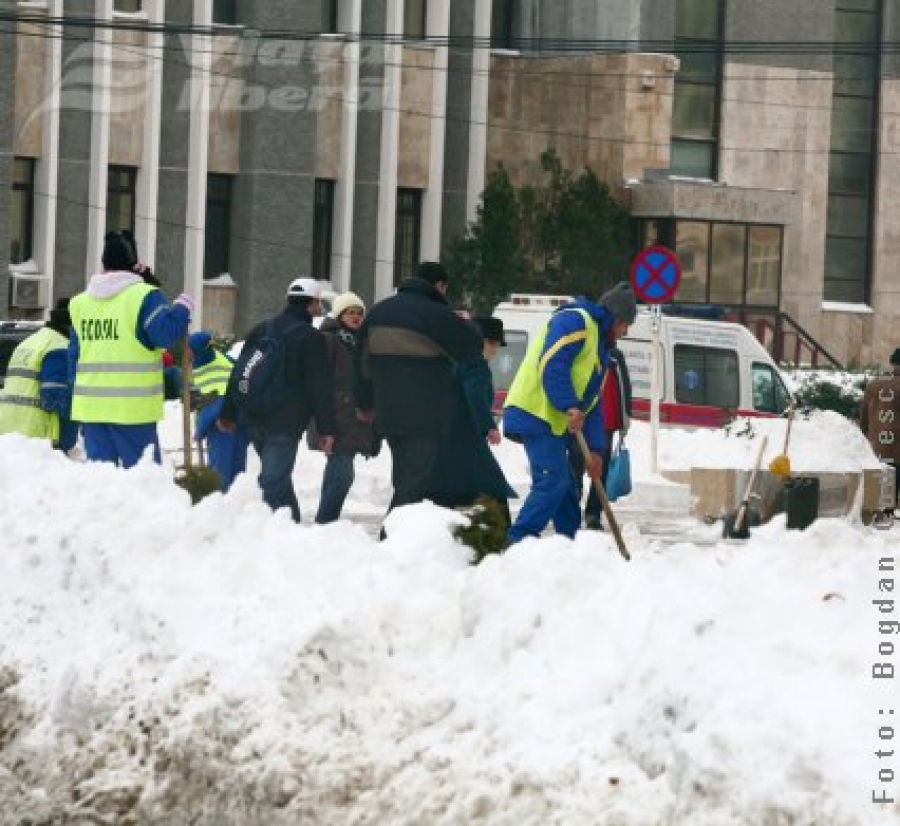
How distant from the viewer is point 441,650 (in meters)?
8.95

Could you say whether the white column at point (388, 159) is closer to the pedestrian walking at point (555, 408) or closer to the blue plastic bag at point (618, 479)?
the blue plastic bag at point (618, 479)

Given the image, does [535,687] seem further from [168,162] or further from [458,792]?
[168,162]

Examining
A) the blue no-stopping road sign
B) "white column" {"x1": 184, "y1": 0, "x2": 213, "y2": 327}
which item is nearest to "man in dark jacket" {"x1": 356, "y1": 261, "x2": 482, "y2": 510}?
the blue no-stopping road sign

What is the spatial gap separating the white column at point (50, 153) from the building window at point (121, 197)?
1680 millimetres

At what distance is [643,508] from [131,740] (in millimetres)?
13405

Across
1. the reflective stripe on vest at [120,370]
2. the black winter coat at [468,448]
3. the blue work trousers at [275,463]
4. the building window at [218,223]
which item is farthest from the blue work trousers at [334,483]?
the building window at [218,223]

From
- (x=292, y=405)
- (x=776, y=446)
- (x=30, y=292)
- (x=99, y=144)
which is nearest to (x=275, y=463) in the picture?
(x=292, y=405)

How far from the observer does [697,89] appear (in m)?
61.9

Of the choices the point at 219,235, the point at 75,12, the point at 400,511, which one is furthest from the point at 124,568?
the point at 219,235

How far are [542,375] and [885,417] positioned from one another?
303 inches

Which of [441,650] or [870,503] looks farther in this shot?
[870,503]

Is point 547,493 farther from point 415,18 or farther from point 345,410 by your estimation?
point 415,18

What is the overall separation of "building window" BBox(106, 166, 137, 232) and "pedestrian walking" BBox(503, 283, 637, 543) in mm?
34658

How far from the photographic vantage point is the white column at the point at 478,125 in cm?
5597
